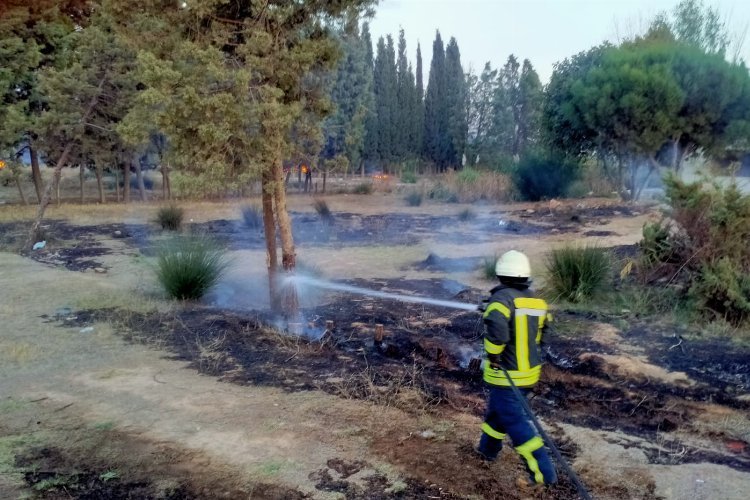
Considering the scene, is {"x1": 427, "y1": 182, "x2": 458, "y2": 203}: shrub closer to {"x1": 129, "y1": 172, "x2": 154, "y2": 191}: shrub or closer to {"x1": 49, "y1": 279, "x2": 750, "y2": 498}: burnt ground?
{"x1": 129, "y1": 172, "x2": 154, "y2": 191}: shrub

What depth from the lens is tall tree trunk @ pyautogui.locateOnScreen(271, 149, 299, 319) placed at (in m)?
8.12

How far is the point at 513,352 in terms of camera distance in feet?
13.6

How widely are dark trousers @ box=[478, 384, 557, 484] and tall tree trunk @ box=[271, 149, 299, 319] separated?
450 cm

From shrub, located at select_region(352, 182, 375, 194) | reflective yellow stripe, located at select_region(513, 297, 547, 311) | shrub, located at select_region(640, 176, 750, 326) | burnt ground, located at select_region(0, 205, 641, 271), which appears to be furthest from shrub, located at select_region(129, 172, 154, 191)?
reflective yellow stripe, located at select_region(513, 297, 547, 311)

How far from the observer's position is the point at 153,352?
707 centimetres

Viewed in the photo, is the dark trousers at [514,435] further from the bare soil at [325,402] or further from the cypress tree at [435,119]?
the cypress tree at [435,119]

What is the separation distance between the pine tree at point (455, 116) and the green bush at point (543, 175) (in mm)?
20751

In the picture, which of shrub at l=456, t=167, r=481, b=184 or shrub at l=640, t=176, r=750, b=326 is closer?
shrub at l=640, t=176, r=750, b=326

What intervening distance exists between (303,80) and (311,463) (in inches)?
210

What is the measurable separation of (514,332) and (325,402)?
2.00m

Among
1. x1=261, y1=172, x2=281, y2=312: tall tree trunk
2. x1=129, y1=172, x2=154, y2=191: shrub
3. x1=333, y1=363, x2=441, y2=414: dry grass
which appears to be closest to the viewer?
x1=333, y1=363, x2=441, y2=414: dry grass

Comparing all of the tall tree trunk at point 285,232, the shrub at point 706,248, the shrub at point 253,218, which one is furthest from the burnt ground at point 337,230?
the shrub at point 706,248

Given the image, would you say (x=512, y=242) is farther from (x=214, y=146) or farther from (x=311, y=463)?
(x=311, y=463)

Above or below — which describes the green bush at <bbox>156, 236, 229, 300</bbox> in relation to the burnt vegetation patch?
above
